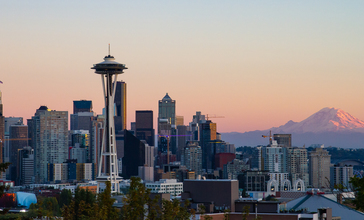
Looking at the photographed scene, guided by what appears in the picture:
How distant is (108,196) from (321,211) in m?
35.1

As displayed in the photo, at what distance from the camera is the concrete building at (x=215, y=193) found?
70375 mm

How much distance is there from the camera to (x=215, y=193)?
234 feet

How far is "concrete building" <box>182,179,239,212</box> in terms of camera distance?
231 ft

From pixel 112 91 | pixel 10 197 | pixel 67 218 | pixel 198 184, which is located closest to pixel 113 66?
pixel 112 91

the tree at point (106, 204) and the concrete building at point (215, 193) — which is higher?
the tree at point (106, 204)

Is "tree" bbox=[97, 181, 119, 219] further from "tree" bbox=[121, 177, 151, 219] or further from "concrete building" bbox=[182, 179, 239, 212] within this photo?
"concrete building" bbox=[182, 179, 239, 212]

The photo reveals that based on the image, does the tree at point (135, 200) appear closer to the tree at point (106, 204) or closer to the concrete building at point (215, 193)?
the tree at point (106, 204)

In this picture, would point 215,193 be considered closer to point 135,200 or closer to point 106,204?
point 106,204

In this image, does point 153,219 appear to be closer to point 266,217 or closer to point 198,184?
point 266,217

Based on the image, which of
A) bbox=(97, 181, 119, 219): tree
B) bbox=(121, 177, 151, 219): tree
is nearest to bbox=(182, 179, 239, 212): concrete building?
bbox=(97, 181, 119, 219): tree

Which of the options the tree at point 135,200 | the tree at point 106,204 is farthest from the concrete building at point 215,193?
the tree at point 135,200

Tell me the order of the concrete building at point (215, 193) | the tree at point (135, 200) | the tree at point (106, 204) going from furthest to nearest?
the concrete building at point (215, 193) < the tree at point (135, 200) < the tree at point (106, 204)

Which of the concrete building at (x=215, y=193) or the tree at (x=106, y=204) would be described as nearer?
the tree at (x=106, y=204)

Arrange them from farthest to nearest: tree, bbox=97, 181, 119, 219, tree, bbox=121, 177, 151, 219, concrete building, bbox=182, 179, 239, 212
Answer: concrete building, bbox=182, 179, 239, 212
tree, bbox=121, 177, 151, 219
tree, bbox=97, 181, 119, 219
